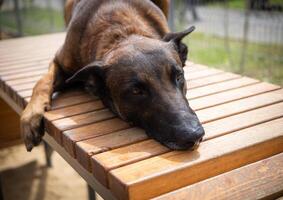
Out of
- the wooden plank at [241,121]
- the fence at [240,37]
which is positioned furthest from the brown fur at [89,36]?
the fence at [240,37]

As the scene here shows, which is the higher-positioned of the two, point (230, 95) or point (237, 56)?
point (230, 95)

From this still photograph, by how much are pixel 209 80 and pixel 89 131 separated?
1444 mm

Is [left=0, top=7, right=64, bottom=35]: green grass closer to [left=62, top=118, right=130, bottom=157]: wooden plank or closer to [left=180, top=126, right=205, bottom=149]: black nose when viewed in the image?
[left=62, top=118, right=130, bottom=157]: wooden plank

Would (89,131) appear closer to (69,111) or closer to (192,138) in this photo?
(69,111)

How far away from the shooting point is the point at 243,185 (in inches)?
A: 85.8

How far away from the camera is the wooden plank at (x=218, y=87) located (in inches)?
131

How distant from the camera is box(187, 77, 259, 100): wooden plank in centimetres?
333

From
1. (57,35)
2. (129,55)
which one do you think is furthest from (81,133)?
(57,35)

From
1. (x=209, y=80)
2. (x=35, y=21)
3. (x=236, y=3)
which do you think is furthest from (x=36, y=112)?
(x=236, y=3)

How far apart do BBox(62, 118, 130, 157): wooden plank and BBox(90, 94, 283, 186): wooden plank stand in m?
0.24

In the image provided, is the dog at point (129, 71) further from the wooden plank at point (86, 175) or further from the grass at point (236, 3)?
the grass at point (236, 3)

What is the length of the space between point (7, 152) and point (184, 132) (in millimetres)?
4120

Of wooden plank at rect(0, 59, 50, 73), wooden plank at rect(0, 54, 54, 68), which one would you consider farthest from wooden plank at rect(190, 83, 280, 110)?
wooden plank at rect(0, 54, 54, 68)

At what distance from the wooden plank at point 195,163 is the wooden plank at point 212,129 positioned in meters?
0.06
